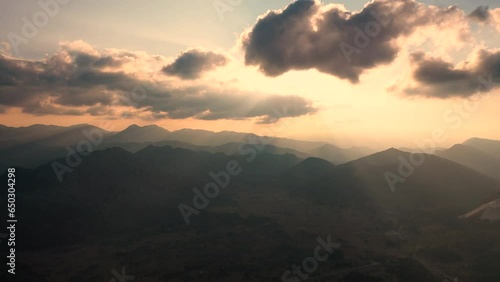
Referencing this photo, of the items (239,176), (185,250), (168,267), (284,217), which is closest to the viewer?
(168,267)

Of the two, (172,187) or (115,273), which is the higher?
(172,187)

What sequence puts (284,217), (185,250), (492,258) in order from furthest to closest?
(284,217)
(185,250)
(492,258)

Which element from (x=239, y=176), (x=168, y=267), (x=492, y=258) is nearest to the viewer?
(x=492, y=258)

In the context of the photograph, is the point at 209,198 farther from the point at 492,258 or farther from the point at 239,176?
the point at 492,258

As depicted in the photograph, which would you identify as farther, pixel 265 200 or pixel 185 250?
pixel 265 200

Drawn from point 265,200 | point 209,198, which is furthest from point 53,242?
point 265,200

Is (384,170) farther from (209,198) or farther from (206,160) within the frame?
(206,160)

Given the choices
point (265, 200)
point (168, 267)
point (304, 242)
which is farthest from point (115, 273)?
point (265, 200)

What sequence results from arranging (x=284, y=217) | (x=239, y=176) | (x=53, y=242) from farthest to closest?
(x=239, y=176), (x=284, y=217), (x=53, y=242)

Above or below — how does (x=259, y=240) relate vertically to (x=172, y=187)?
below

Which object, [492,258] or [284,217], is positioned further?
[284,217]
